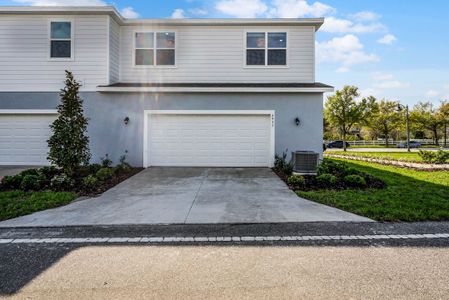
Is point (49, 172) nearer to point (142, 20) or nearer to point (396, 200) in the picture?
point (142, 20)

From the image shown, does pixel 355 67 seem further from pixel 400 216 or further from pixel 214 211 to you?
pixel 214 211

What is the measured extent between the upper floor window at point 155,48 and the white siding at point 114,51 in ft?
2.44

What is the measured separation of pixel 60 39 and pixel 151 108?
175 inches

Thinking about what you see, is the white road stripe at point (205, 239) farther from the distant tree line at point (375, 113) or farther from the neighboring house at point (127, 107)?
the distant tree line at point (375, 113)

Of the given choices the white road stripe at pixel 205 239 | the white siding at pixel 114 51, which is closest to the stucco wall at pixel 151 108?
the white siding at pixel 114 51

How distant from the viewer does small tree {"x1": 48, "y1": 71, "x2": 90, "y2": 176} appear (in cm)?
809

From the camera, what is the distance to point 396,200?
20.0ft

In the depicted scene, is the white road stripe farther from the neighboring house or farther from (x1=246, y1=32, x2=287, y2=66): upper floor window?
(x1=246, y1=32, x2=287, y2=66): upper floor window

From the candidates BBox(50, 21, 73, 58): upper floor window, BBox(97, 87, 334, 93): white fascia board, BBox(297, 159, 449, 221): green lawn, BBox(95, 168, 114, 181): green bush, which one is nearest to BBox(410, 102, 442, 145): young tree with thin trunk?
→ BBox(97, 87, 334, 93): white fascia board

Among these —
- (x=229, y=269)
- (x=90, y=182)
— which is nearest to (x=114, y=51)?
(x=90, y=182)

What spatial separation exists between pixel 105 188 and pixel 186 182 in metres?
2.20

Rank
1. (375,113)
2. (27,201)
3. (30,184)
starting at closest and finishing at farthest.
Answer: (27,201)
(30,184)
(375,113)

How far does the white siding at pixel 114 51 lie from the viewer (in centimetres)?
1080

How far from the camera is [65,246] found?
12.7 ft
